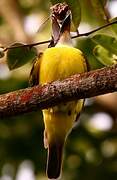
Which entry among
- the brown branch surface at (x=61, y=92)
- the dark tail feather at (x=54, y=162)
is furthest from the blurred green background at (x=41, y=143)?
the brown branch surface at (x=61, y=92)

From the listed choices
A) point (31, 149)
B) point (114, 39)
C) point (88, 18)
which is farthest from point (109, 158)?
point (114, 39)

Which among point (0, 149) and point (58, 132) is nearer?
point (58, 132)

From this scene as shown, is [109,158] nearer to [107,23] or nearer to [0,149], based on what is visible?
[0,149]

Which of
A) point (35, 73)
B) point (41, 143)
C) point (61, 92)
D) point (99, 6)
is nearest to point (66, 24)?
point (35, 73)

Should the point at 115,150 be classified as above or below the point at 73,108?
below

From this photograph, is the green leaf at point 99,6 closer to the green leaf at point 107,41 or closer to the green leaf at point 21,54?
the green leaf at point 107,41

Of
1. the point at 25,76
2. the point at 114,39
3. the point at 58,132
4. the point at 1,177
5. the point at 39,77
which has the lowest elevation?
the point at 1,177
